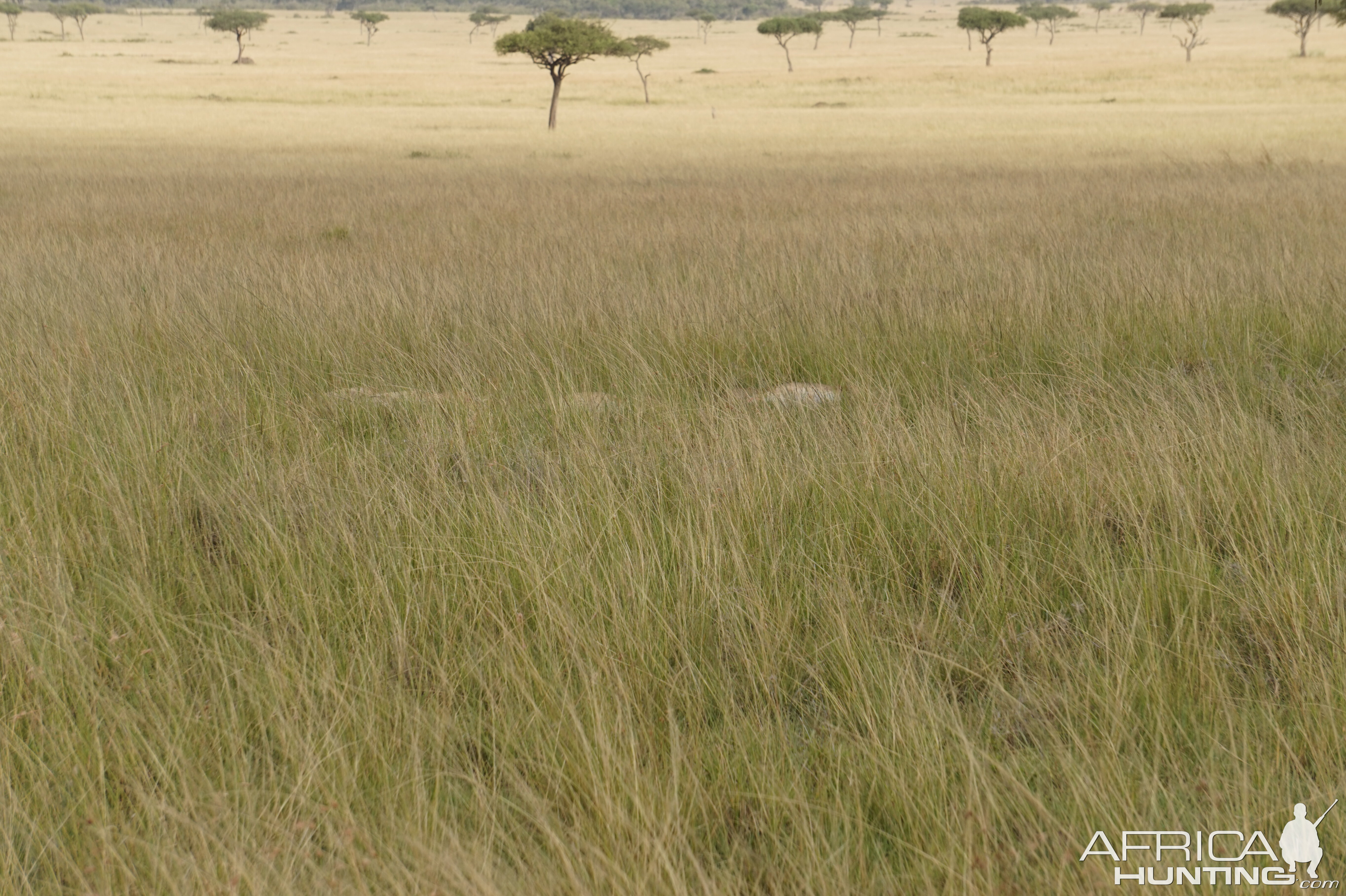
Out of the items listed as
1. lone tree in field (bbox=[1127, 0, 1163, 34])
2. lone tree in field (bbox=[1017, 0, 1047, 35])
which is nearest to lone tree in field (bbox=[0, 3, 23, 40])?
lone tree in field (bbox=[1017, 0, 1047, 35])

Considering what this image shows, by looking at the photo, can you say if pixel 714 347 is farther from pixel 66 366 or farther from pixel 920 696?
pixel 920 696

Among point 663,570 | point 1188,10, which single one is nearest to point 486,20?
point 1188,10

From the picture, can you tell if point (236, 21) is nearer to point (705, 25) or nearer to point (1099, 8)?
point (705, 25)

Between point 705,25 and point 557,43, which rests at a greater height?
point 705,25

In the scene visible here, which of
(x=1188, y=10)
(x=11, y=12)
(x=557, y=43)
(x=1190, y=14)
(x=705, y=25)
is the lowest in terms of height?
(x=557, y=43)

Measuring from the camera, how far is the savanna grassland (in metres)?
1.76

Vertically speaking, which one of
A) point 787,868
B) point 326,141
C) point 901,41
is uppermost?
point 901,41

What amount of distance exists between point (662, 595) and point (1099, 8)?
162564 mm

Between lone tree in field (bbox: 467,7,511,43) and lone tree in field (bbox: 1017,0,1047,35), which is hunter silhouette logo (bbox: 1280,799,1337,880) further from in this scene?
lone tree in field (bbox: 467,7,511,43)

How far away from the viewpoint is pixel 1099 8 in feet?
469

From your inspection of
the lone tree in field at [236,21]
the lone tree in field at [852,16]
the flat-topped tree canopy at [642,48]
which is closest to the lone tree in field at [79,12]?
the lone tree in field at [236,21]

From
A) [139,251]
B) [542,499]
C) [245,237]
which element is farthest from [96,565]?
[245,237]

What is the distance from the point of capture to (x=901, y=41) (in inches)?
4601

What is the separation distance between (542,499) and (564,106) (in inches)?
2041
